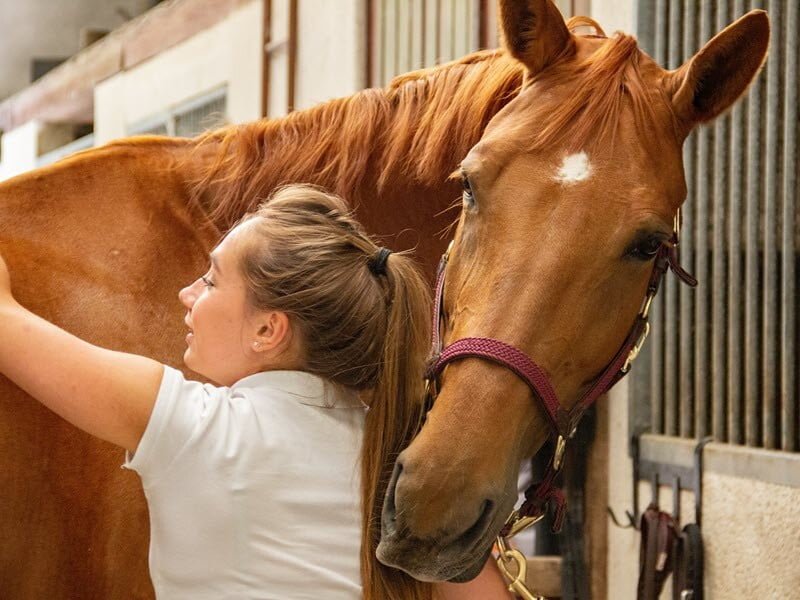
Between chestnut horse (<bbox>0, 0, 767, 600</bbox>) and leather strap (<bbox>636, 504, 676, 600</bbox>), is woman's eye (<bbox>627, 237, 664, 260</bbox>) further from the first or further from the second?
leather strap (<bbox>636, 504, 676, 600</bbox>)

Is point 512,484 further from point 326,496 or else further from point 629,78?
point 629,78

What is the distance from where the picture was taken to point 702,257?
2861mm

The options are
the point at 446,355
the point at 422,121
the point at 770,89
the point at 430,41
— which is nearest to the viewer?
the point at 446,355

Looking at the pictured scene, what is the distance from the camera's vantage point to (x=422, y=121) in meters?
1.86

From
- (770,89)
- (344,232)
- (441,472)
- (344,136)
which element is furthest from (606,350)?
(770,89)

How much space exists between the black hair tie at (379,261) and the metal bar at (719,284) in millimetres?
1769

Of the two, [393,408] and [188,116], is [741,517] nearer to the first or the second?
[393,408]

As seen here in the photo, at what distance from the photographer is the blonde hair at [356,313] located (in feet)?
4.08

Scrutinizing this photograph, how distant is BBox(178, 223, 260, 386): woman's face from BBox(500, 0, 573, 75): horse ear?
2.20 feet

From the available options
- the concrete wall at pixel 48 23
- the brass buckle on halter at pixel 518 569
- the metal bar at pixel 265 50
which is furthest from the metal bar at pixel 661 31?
the concrete wall at pixel 48 23

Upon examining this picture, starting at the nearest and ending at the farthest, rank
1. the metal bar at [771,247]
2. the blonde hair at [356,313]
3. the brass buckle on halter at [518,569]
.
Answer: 1. the blonde hair at [356,313]
2. the brass buckle on halter at [518,569]
3. the metal bar at [771,247]

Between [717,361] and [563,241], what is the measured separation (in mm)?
1549

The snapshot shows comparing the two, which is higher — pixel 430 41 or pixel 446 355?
pixel 430 41

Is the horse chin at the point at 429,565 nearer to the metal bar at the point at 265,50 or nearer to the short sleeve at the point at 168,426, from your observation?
the short sleeve at the point at 168,426
